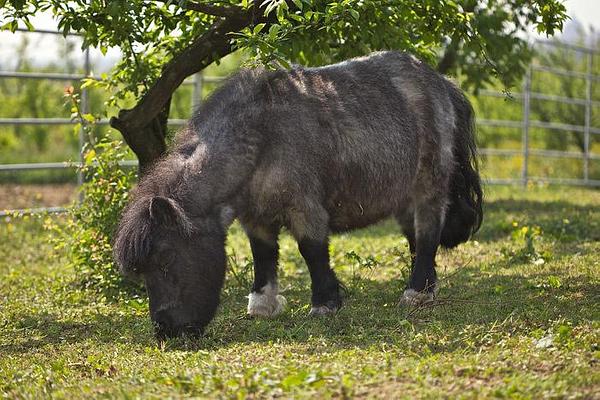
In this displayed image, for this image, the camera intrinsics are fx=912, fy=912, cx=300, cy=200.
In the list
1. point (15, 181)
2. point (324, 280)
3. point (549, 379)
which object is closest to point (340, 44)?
point (324, 280)

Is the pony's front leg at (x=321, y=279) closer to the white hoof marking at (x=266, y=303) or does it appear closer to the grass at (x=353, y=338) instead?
the grass at (x=353, y=338)

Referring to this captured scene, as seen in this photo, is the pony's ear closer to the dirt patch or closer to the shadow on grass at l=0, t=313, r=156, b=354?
the shadow on grass at l=0, t=313, r=156, b=354

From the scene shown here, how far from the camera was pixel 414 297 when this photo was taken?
6660mm

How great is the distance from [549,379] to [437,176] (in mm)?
2800

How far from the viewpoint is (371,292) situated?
730 centimetres

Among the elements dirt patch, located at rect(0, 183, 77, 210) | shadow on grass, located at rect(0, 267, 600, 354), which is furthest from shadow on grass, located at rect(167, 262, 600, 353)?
dirt patch, located at rect(0, 183, 77, 210)

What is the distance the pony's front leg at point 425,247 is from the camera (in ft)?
22.4

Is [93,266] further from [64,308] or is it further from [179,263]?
[179,263]

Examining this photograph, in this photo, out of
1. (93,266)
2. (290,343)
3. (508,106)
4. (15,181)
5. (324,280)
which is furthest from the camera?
(508,106)

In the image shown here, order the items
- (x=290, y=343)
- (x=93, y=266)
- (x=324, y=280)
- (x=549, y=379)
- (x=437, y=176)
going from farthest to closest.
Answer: (x=93, y=266) < (x=437, y=176) < (x=324, y=280) < (x=290, y=343) < (x=549, y=379)

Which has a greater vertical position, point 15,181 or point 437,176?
point 437,176

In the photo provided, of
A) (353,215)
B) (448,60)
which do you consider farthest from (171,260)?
(448,60)

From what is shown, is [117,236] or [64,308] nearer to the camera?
[117,236]

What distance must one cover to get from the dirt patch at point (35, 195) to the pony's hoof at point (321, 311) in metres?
6.58
